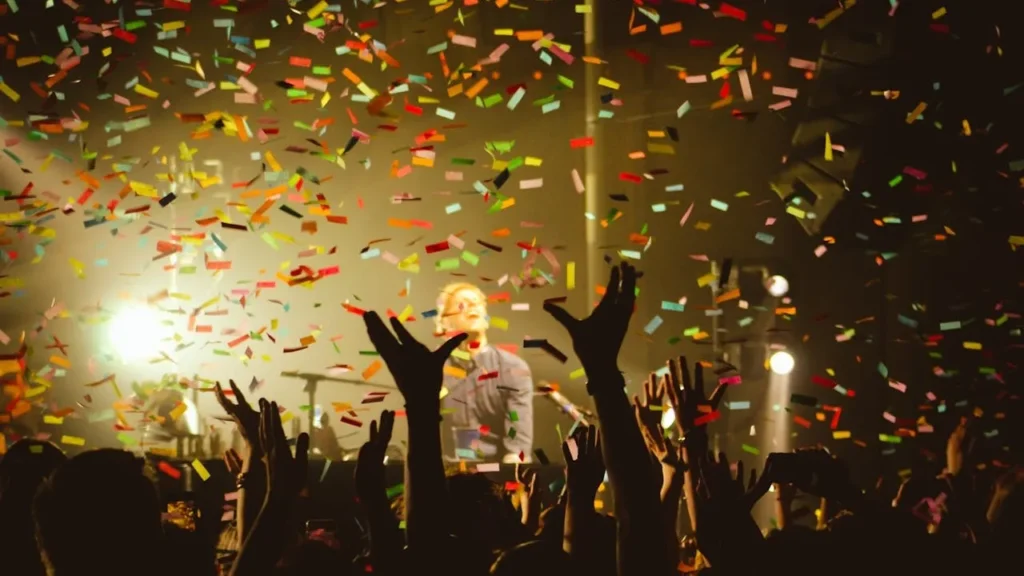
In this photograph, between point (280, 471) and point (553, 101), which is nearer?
point (280, 471)

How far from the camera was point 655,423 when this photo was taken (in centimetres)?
201

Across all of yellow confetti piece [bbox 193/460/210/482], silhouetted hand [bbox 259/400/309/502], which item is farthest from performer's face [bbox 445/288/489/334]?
silhouetted hand [bbox 259/400/309/502]

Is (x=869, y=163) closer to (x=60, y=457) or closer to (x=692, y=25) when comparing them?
(x=692, y=25)

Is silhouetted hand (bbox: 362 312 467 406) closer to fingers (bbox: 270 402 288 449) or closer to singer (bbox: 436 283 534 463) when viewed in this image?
fingers (bbox: 270 402 288 449)

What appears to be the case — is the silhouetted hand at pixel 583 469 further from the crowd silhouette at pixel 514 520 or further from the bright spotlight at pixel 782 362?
the bright spotlight at pixel 782 362

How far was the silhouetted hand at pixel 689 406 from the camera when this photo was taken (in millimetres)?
1878

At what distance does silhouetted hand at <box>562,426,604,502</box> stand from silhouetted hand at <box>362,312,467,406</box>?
33 centimetres

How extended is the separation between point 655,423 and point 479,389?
3.64m

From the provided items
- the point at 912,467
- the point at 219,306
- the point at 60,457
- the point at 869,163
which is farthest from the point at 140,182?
the point at 912,467

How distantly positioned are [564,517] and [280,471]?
70cm

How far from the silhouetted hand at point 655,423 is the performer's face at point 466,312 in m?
3.65

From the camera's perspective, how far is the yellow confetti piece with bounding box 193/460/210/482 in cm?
378

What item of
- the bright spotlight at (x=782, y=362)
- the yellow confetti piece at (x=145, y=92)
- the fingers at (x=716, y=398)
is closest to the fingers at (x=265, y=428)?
the fingers at (x=716, y=398)

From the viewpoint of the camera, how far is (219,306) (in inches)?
288
